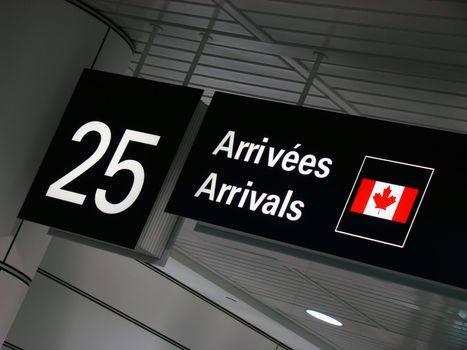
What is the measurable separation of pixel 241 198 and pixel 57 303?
4260 mm

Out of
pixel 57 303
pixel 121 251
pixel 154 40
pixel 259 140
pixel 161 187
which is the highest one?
pixel 154 40

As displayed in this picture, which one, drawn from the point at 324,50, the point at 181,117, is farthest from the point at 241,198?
the point at 324,50

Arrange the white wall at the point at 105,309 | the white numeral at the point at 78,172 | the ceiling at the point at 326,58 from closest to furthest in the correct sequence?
the ceiling at the point at 326,58 → the white numeral at the point at 78,172 → the white wall at the point at 105,309

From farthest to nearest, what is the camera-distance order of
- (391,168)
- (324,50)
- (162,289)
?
(162,289)
(324,50)
(391,168)

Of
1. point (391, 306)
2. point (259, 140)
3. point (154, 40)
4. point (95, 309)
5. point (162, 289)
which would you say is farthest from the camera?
point (162, 289)

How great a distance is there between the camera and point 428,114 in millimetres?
5777

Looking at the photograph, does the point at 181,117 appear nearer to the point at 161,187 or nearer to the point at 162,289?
the point at 161,187

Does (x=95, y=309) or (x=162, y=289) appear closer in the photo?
(x=95, y=309)

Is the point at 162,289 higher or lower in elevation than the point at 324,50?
lower

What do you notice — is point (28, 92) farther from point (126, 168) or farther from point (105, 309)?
point (105, 309)

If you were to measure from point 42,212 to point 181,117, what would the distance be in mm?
940

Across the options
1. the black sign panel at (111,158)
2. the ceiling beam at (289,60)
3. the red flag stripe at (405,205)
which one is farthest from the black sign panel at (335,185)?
the ceiling beam at (289,60)

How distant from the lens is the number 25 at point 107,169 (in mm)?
5180

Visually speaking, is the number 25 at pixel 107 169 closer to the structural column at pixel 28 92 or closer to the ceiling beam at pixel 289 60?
the structural column at pixel 28 92
